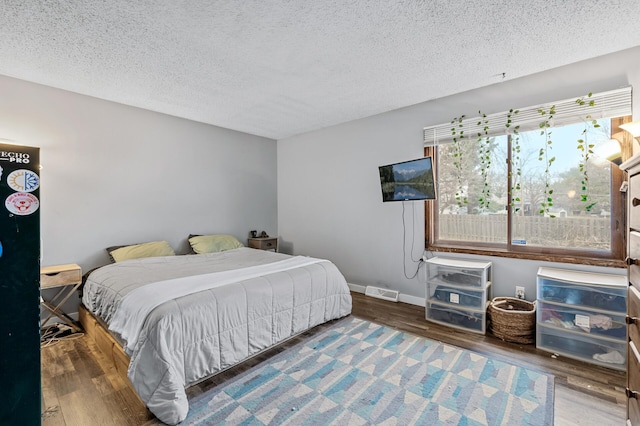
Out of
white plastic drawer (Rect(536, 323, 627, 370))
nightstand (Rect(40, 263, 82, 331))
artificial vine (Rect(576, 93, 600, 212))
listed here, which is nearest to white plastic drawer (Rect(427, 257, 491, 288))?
white plastic drawer (Rect(536, 323, 627, 370))

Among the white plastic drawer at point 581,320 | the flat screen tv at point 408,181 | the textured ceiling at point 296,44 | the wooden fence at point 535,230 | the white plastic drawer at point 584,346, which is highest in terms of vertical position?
the textured ceiling at point 296,44

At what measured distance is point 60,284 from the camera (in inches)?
109

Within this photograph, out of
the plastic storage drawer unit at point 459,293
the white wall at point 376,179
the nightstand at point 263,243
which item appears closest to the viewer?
the white wall at point 376,179

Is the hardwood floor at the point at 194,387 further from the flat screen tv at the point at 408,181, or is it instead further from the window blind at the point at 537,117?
the window blind at the point at 537,117

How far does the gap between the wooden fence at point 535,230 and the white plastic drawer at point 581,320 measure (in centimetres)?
68

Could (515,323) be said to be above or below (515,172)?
below

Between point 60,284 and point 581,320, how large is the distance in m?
4.62

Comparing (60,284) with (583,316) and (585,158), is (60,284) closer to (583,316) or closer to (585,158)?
(583,316)

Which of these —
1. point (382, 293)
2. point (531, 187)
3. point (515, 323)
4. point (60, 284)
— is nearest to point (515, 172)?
point (531, 187)

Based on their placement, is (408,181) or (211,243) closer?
(408,181)

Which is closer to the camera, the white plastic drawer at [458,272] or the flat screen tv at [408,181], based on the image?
the white plastic drawer at [458,272]

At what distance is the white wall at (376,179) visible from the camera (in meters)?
2.71

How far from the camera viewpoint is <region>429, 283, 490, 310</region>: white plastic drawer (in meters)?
2.90

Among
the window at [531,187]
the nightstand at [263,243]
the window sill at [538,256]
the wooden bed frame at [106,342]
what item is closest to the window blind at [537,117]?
the window at [531,187]
